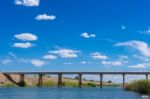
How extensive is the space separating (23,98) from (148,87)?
920 inches

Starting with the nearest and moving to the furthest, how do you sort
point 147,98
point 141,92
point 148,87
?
1. point 147,98
2. point 148,87
3. point 141,92

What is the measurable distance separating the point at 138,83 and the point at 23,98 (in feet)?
78.6

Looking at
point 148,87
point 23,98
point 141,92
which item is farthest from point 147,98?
point 23,98

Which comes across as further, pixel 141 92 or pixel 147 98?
pixel 141 92

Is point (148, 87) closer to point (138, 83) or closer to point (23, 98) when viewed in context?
point (138, 83)

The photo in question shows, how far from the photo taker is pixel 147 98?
84.4 meters

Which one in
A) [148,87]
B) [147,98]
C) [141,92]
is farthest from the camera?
[141,92]

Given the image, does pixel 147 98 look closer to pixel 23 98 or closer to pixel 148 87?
pixel 148 87

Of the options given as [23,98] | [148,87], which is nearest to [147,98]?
[148,87]

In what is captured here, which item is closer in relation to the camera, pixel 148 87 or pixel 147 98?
pixel 147 98

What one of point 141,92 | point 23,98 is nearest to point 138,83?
point 141,92

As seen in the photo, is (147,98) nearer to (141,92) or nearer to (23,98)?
(141,92)

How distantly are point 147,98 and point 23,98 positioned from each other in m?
21.9

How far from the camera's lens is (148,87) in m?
93.1
